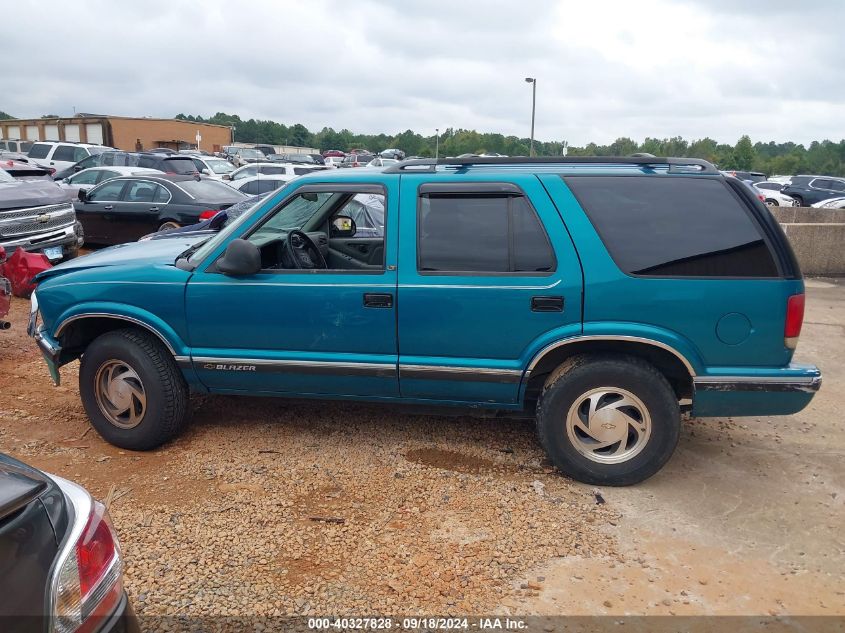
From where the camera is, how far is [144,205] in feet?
37.7

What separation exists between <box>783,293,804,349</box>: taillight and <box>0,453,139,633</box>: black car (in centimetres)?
341

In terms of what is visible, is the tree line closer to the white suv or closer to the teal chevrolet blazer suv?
the teal chevrolet blazer suv

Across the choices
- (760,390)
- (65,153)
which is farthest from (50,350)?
(65,153)

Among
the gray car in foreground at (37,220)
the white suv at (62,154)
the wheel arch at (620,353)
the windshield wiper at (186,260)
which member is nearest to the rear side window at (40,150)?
the white suv at (62,154)

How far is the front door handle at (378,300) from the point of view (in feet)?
13.1

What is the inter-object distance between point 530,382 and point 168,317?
2330 millimetres

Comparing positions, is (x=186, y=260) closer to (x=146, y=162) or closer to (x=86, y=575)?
(x=86, y=575)

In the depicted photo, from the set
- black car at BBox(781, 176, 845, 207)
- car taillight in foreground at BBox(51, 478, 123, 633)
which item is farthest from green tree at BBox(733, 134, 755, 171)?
car taillight in foreground at BBox(51, 478, 123, 633)

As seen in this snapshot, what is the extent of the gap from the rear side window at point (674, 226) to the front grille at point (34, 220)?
26.3 feet

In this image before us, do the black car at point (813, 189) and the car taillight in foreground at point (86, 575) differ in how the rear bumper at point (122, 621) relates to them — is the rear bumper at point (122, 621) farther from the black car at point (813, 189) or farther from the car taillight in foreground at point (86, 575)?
the black car at point (813, 189)

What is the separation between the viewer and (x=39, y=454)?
175 inches

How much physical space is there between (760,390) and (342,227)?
10.6ft

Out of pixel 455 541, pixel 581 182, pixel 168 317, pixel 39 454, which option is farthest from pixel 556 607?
pixel 39 454

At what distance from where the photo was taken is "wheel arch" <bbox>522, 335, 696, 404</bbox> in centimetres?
380
